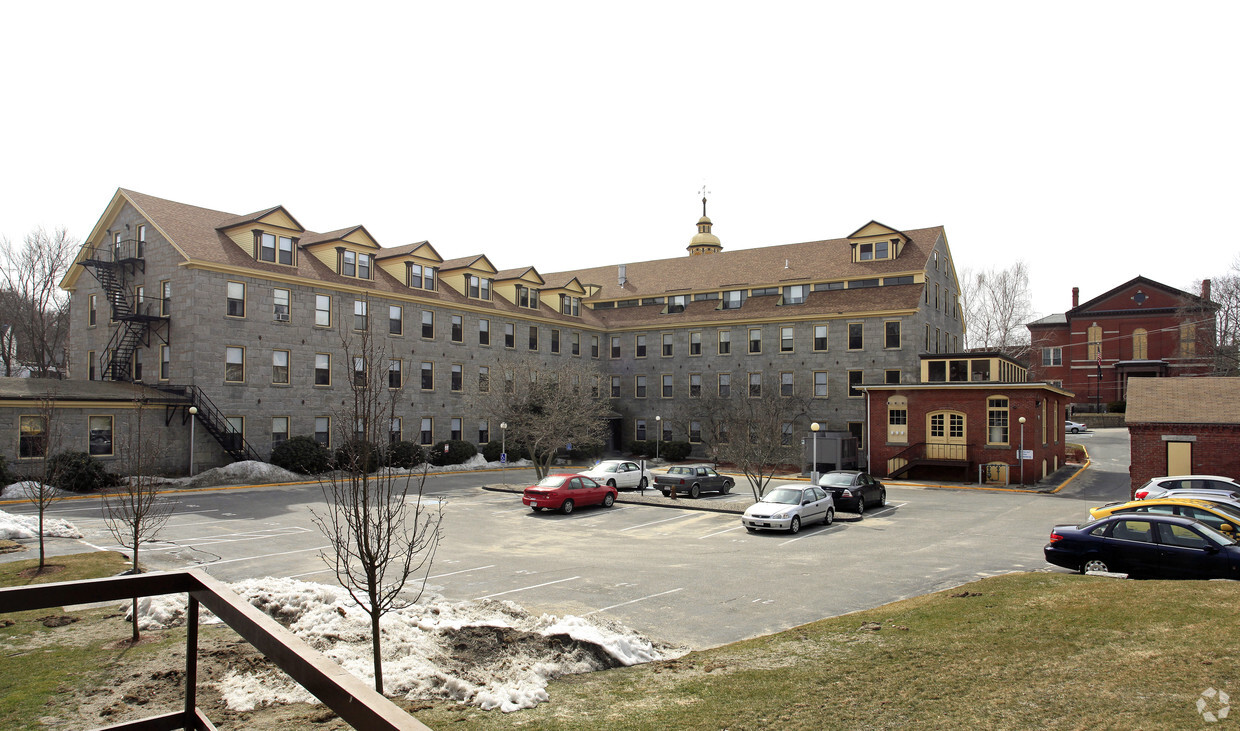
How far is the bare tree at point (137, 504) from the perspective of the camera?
1320cm

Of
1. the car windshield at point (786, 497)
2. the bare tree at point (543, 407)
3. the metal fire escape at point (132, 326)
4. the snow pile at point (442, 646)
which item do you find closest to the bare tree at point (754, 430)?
the car windshield at point (786, 497)

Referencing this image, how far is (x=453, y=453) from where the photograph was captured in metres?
45.0

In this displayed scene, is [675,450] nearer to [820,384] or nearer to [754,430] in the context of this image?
[820,384]

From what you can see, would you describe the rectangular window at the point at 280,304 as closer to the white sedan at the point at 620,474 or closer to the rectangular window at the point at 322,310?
the rectangular window at the point at 322,310

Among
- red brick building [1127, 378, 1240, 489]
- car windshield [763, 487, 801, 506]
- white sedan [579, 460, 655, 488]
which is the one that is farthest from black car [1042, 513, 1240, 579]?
white sedan [579, 460, 655, 488]

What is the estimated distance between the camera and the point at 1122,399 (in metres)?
72.6

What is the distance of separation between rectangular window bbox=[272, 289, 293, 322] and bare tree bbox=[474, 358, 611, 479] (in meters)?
11.7

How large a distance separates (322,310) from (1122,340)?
7475 centimetres

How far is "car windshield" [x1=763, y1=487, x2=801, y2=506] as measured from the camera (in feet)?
77.2

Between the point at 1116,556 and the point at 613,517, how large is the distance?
1567 centimetres

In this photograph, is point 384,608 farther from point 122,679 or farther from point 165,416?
point 165,416

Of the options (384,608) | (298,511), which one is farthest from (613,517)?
(384,608)

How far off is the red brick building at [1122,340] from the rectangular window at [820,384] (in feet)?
123

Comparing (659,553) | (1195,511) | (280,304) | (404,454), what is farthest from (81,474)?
(1195,511)
